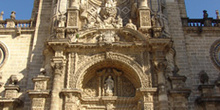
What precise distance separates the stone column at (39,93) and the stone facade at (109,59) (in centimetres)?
5

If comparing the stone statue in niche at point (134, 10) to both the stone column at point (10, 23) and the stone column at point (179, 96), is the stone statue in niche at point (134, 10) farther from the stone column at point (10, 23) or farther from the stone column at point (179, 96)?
the stone column at point (10, 23)

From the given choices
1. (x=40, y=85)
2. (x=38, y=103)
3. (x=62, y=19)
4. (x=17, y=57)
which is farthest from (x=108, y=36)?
(x=17, y=57)

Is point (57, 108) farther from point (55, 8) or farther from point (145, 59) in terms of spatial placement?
point (55, 8)

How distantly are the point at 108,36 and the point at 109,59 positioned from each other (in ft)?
4.45

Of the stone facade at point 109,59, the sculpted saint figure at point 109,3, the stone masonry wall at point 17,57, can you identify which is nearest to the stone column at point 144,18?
the stone facade at point 109,59

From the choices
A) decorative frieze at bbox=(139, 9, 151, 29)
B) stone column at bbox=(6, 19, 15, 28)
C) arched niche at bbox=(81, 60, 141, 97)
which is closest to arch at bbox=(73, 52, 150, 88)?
arched niche at bbox=(81, 60, 141, 97)

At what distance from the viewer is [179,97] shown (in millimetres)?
13039

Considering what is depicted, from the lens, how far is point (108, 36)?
14.8 meters

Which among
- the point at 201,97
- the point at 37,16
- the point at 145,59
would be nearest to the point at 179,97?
the point at 201,97

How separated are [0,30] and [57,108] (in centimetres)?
705

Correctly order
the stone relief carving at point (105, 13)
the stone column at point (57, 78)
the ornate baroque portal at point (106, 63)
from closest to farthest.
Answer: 1. the stone column at point (57, 78)
2. the ornate baroque portal at point (106, 63)
3. the stone relief carving at point (105, 13)

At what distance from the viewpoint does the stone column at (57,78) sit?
12.8 m

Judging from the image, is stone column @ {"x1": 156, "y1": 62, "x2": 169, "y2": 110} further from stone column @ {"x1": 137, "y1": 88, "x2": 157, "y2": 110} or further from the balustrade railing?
the balustrade railing

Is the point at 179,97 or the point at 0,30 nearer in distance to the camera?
the point at 179,97
